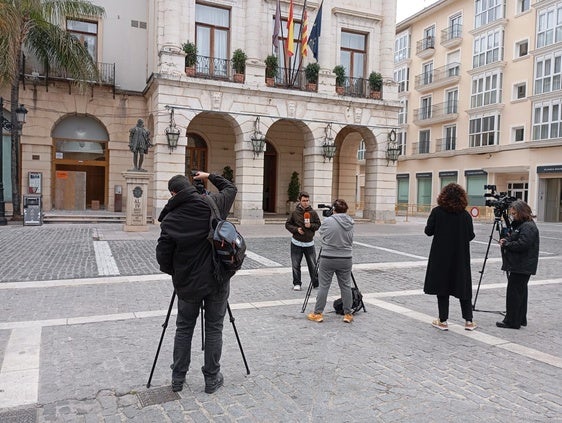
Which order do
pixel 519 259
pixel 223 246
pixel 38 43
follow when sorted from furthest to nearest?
pixel 38 43, pixel 519 259, pixel 223 246

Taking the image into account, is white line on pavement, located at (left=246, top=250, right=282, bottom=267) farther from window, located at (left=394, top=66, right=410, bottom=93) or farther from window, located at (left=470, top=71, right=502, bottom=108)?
window, located at (left=394, top=66, right=410, bottom=93)

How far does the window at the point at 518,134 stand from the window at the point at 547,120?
133 centimetres

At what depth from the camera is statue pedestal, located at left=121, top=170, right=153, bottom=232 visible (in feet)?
54.8

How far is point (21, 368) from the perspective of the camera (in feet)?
14.5

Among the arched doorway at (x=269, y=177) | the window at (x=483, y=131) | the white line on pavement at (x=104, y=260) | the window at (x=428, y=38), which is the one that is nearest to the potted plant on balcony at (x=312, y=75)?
the arched doorway at (x=269, y=177)

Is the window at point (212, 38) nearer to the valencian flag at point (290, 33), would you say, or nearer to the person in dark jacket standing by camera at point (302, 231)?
the valencian flag at point (290, 33)

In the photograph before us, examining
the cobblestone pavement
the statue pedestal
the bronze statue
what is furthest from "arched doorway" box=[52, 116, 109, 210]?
the cobblestone pavement

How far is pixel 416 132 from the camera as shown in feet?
143

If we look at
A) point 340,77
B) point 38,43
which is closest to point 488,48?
point 340,77

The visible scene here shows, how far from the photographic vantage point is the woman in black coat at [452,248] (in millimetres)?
5699

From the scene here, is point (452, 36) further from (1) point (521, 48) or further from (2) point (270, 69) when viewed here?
(2) point (270, 69)

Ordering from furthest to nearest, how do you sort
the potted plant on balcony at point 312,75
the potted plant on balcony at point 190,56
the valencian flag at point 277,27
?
1. the potted plant on balcony at point 312,75
2. the valencian flag at point 277,27
3. the potted plant on balcony at point 190,56

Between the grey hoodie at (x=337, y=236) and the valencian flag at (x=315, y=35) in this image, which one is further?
the valencian flag at (x=315, y=35)

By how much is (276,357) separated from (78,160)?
70.4ft
